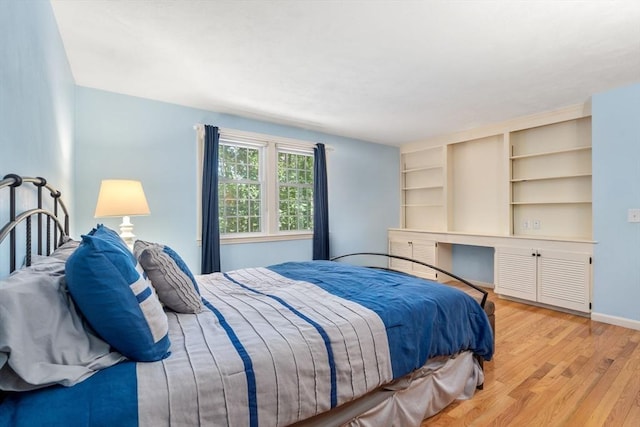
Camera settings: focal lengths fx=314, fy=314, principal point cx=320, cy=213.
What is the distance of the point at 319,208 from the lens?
4555 millimetres

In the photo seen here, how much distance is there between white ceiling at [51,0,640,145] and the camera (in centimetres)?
194

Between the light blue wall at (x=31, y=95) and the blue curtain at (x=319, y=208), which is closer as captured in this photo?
the light blue wall at (x=31, y=95)

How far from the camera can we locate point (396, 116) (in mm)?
3996

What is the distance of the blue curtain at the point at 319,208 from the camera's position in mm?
4555

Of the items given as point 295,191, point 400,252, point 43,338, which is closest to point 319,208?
point 295,191

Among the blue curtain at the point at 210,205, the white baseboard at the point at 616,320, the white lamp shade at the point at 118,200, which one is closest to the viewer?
the white lamp shade at the point at 118,200

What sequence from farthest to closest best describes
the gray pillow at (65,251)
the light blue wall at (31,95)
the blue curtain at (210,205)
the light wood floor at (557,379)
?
the blue curtain at (210,205), the light wood floor at (557,379), the gray pillow at (65,251), the light blue wall at (31,95)

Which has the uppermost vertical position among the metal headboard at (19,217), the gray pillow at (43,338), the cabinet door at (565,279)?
the metal headboard at (19,217)

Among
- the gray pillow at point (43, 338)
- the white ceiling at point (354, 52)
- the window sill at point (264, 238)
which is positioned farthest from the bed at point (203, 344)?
the window sill at point (264, 238)

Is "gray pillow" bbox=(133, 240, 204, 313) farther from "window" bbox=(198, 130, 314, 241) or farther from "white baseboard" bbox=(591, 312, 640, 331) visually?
"white baseboard" bbox=(591, 312, 640, 331)

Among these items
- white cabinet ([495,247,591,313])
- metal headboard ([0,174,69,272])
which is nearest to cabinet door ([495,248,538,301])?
white cabinet ([495,247,591,313])

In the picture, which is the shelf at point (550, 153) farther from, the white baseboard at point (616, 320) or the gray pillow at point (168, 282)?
the gray pillow at point (168, 282)

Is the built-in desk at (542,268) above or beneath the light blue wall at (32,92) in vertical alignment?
beneath

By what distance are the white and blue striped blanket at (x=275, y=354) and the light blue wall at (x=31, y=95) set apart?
25.9 inches
